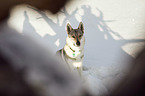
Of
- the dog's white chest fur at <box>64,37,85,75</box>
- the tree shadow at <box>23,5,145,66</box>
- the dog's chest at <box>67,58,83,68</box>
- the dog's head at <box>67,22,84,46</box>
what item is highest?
the tree shadow at <box>23,5,145,66</box>

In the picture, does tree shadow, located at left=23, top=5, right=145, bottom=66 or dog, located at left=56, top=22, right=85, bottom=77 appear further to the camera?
tree shadow, located at left=23, top=5, right=145, bottom=66

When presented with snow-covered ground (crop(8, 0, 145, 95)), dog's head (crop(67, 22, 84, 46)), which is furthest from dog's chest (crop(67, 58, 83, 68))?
snow-covered ground (crop(8, 0, 145, 95))

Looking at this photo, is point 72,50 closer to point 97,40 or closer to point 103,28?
point 97,40

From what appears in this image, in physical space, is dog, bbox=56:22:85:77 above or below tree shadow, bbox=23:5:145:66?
below

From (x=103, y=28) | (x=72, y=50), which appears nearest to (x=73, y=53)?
(x=72, y=50)

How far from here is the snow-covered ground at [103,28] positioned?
2.32 metres

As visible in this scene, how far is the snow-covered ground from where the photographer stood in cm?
232

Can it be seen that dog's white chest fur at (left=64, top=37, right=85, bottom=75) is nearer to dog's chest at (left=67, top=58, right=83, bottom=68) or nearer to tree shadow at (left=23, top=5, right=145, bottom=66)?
dog's chest at (left=67, top=58, right=83, bottom=68)

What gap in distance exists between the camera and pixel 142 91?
0.57 feet

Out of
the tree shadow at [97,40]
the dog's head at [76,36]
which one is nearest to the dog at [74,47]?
the dog's head at [76,36]

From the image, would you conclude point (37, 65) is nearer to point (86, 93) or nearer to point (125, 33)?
point (86, 93)

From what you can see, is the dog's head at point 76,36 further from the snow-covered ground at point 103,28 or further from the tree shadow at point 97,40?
the snow-covered ground at point 103,28

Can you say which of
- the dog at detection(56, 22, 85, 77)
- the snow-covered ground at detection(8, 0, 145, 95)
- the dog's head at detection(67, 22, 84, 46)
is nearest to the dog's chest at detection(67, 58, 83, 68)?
the dog at detection(56, 22, 85, 77)

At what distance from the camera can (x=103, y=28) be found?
3.46 meters
